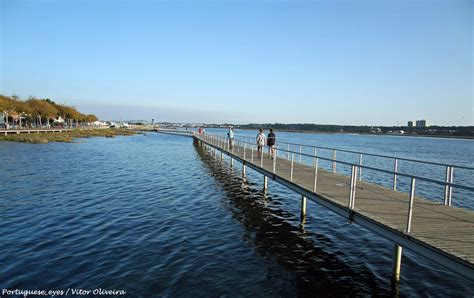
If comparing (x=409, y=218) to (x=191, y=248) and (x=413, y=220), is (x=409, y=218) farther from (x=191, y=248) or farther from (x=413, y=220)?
(x=191, y=248)

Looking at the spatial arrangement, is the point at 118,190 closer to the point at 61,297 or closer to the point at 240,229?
the point at 240,229

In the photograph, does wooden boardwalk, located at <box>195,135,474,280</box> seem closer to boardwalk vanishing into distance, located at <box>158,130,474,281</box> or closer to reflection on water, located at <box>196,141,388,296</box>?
boardwalk vanishing into distance, located at <box>158,130,474,281</box>

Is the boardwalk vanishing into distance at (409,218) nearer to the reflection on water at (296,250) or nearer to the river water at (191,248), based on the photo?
the reflection on water at (296,250)

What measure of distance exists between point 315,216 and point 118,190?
1038 cm

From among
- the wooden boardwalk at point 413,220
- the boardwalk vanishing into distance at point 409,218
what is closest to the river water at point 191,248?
the boardwalk vanishing into distance at point 409,218

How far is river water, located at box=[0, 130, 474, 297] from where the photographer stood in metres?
7.75

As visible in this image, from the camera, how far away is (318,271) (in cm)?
862

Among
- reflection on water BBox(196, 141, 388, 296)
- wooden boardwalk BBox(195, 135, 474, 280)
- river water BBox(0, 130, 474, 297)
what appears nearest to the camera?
wooden boardwalk BBox(195, 135, 474, 280)

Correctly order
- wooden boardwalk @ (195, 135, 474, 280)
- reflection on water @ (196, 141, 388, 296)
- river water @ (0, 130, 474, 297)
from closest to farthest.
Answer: wooden boardwalk @ (195, 135, 474, 280), river water @ (0, 130, 474, 297), reflection on water @ (196, 141, 388, 296)

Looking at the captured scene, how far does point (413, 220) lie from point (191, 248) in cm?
598

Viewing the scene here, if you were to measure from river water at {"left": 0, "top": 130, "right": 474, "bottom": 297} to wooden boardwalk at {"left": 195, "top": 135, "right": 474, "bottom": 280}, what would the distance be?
1618 mm

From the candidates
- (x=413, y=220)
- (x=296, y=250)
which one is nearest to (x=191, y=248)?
(x=296, y=250)

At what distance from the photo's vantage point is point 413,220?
24.8ft

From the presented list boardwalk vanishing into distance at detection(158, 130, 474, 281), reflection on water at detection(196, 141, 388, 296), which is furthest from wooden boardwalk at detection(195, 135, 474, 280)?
reflection on water at detection(196, 141, 388, 296)
